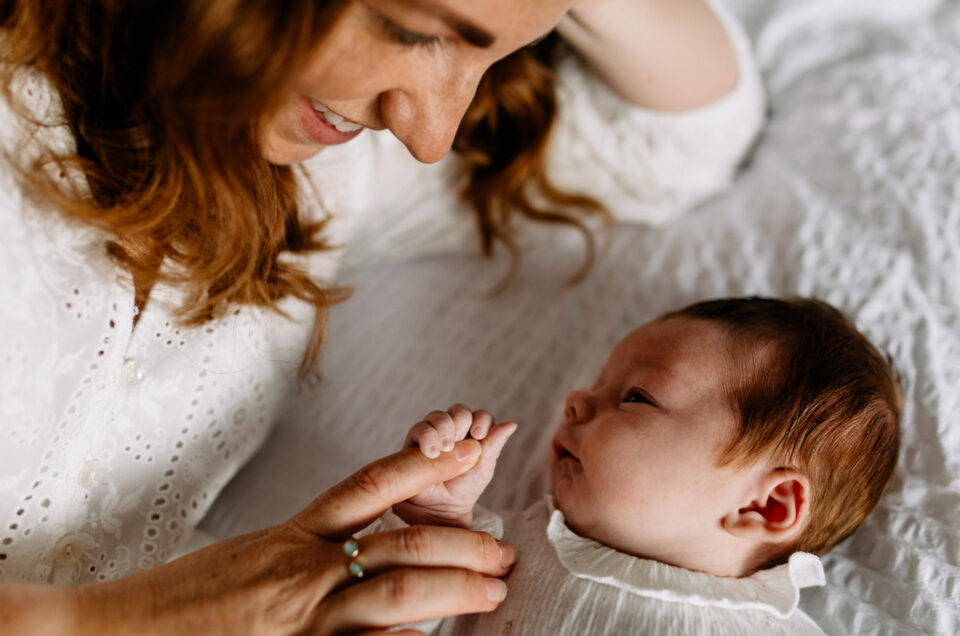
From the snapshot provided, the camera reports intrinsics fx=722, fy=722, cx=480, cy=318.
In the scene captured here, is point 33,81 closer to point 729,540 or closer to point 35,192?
point 35,192

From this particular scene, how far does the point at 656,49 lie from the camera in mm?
1159

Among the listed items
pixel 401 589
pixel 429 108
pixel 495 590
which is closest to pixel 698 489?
pixel 495 590

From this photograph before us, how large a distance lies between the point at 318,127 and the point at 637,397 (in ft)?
1.70

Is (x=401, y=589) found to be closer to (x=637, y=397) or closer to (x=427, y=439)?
(x=427, y=439)

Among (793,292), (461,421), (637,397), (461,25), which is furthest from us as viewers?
(793,292)

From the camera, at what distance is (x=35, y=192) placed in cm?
73

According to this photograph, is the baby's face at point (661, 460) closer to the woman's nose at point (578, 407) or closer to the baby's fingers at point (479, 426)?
the woman's nose at point (578, 407)

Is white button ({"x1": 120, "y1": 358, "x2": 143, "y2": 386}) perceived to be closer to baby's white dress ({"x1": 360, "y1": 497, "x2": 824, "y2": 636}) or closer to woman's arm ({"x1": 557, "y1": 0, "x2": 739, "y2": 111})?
baby's white dress ({"x1": 360, "y1": 497, "x2": 824, "y2": 636})

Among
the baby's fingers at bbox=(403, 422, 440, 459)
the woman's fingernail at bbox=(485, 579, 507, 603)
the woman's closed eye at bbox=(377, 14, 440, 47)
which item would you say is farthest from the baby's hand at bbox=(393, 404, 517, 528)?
the woman's closed eye at bbox=(377, 14, 440, 47)

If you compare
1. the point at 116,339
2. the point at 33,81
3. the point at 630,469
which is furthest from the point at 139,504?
the point at 630,469

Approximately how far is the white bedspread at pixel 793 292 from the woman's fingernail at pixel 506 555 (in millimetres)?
181

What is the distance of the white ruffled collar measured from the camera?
0.82 metres

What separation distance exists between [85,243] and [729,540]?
2.70ft

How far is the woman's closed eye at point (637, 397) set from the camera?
3.05ft
